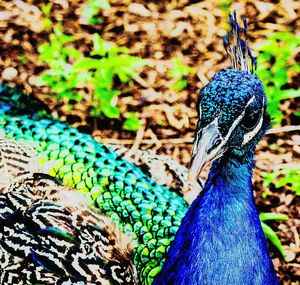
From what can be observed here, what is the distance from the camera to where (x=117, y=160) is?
2553 mm

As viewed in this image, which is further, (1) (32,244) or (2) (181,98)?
(2) (181,98)

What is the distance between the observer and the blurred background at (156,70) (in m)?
3.23

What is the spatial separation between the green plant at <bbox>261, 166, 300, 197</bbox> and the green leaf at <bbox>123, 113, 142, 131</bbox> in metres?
0.78

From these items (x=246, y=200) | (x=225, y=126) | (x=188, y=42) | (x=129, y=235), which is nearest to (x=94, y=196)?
(x=129, y=235)

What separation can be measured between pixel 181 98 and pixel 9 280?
1922 mm

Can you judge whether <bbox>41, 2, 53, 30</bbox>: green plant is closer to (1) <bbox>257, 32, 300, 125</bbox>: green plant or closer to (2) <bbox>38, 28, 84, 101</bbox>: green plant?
(2) <bbox>38, 28, 84, 101</bbox>: green plant

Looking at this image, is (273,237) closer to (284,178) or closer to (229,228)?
(284,178)

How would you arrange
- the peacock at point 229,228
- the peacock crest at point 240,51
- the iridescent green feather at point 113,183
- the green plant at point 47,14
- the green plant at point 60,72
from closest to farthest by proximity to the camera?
the peacock at point 229,228 → the peacock crest at point 240,51 → the iridescent green feather at point 113,183 → the green plant at point 60,72 → the green plant at point 47,14

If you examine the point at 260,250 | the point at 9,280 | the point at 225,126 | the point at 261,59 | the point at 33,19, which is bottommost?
the point at 9,280

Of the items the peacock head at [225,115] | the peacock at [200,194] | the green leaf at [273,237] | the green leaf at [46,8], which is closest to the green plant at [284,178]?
the green leaf at [273,237]

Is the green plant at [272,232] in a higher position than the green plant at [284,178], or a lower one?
lower

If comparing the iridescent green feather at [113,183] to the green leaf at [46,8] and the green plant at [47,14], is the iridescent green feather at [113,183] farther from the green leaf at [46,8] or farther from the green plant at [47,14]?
the green leaf at [46,8]

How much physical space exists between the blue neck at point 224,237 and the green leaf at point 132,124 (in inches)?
64.1

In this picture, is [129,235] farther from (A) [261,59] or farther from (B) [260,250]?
(A) [261,59]
